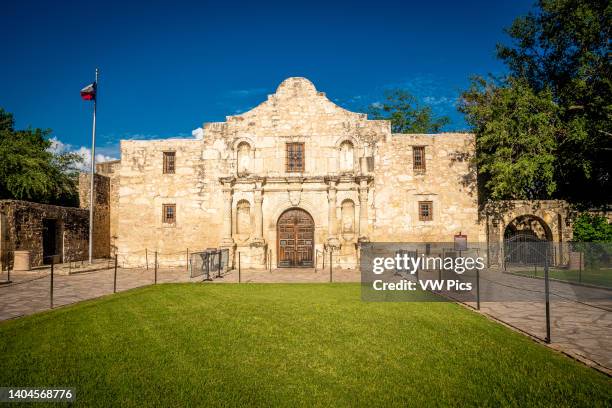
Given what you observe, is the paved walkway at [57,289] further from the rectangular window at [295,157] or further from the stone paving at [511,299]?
the rectangular window at [295,157]

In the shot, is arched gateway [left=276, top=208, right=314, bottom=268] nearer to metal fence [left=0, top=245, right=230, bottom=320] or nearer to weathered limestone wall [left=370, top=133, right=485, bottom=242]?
metal fence [left=0, top=245, right=230, bottom=320]

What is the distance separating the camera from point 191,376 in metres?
4.58

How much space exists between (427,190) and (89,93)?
717 inches

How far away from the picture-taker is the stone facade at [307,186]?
64.5 feet

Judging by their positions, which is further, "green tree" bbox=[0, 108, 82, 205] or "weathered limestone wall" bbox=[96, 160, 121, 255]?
"weathered limestone wall" bbox=[96, 160, 121, 255]

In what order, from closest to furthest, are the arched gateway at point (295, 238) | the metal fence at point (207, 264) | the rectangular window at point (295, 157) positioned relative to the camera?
the metal fence at point (207, 264)
the arched gateway at point (295, 238)
the rectangular window at point (295, 157)

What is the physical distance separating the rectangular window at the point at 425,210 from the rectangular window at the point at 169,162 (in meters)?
13.5

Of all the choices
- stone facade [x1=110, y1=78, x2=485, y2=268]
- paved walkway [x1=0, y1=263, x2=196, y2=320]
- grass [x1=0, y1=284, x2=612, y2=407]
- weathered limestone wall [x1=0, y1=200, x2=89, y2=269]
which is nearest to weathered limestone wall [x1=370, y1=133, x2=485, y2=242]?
stone facade [x1=110, y1=78, x2=485, y2=268]

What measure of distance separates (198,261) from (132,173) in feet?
27.0

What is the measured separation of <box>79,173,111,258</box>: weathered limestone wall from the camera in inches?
995

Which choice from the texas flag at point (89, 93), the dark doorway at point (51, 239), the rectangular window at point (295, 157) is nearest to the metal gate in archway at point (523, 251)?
the rectangular window at point (295, 157)

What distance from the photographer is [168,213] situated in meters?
→ 21.0

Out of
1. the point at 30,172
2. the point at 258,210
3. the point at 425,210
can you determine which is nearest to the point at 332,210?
the point at 258,210

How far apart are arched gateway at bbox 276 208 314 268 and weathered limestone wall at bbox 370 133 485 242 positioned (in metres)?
3.35
